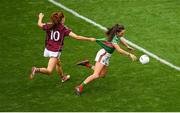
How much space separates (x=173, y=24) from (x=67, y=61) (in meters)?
4.24

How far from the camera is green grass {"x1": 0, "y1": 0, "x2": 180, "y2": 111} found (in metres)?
14.3

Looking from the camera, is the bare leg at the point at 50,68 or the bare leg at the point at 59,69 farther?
the bare leg at the point at 59,69

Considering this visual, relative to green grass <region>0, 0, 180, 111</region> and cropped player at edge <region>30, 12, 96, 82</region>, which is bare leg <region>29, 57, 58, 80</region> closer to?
cropped player at edge <region>30, 12, 96, 82</region>

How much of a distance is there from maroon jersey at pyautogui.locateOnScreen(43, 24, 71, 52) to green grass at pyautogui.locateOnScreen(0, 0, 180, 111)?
1066mm

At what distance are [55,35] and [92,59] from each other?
2.53 m

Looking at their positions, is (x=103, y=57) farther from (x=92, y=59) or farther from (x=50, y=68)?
(x=92, y=59)

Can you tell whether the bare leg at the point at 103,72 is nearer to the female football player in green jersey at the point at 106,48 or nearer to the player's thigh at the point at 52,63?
the female football player in green jersey at the point at 106,48

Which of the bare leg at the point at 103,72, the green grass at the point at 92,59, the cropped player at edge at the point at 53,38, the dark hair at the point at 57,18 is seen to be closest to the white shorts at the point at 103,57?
the bare leg at the point at 103,72

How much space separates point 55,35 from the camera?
48.9ft

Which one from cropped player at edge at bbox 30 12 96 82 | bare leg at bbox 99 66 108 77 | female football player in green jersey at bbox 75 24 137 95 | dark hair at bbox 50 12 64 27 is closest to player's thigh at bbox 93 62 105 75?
female football player in green jersey at bbox 75 24 137 95

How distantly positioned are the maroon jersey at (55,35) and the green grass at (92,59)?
3.50ft

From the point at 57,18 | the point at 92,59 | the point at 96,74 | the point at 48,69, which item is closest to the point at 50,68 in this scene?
the point at 48,69

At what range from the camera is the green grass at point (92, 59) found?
565 inches

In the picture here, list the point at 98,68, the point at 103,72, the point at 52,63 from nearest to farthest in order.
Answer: the point at 98,68 → the point at 52,63 → the point at 103,72
